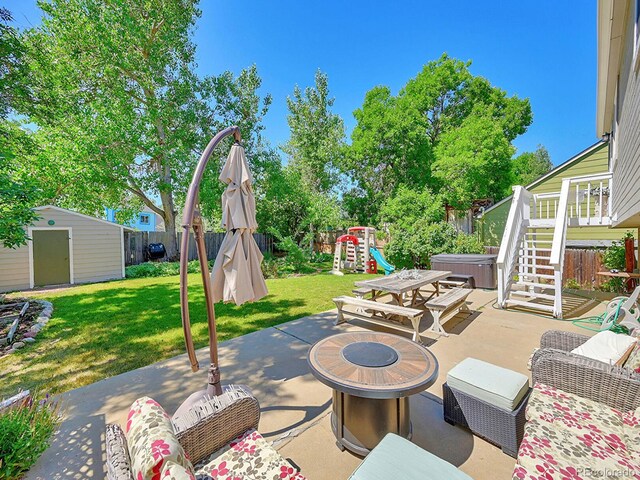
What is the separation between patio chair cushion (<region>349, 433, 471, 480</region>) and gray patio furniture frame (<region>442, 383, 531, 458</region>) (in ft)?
3.19

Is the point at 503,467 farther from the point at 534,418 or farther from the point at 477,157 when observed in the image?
the point at 477,157

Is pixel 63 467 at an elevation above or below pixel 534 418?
below

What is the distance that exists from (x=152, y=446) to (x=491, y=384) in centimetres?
240

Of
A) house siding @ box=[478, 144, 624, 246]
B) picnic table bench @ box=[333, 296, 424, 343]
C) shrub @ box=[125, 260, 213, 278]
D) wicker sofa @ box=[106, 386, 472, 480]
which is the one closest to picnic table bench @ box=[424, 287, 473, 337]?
Answer: picnic table bench @ box=[333, 296, 424, 343]

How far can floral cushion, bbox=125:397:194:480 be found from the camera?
41.8 inches

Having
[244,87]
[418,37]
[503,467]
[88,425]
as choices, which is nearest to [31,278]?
[88,425]

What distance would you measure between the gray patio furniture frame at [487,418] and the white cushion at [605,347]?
0.87 m

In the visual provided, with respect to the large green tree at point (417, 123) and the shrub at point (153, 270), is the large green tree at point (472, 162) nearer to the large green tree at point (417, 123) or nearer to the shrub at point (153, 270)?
the large green tree at point (417, 123)

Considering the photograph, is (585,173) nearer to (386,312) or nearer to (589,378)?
(386,312)

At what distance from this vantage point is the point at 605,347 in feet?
9.06

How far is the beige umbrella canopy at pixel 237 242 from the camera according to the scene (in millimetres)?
2725

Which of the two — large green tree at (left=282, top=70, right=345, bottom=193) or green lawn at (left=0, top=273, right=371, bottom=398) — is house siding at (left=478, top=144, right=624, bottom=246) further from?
large green tree at (left=282, top=70, right=345, bottom=193)

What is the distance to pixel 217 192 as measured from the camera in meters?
12.4

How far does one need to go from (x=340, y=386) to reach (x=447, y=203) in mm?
14612
